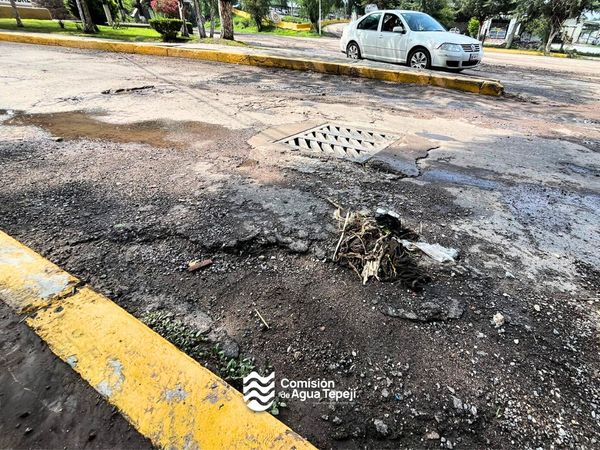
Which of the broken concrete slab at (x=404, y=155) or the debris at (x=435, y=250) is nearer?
the debris at (x=435, y=250)

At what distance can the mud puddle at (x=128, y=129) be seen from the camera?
378 centimetres

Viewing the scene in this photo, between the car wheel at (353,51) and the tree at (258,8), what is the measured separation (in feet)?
79.4

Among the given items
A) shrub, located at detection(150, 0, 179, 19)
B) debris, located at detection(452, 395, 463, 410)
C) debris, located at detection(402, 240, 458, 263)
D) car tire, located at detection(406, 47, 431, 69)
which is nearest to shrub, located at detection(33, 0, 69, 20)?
shrub, located at detection(150, 0, 179, 19)

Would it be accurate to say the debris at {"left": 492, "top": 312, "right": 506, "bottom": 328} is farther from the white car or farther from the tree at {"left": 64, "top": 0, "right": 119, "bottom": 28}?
the tree at {"left": 64, "top": 0, "right": 119, "bottom": 28}

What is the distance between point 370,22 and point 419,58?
7.04 feet

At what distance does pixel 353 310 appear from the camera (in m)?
1.68

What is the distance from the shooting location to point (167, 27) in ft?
43.3

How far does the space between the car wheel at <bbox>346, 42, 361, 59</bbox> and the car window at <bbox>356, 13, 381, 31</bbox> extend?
1.66 ft

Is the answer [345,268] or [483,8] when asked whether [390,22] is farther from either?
[483,8]

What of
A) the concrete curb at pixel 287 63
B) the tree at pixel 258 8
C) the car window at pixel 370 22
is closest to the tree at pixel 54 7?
the concrete curb at pixel 287 63

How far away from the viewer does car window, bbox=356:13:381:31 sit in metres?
9.49

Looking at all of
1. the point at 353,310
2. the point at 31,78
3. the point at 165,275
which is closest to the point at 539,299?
the point at 353,310

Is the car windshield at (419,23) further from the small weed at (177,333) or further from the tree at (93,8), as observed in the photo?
the tree at (93,8)
